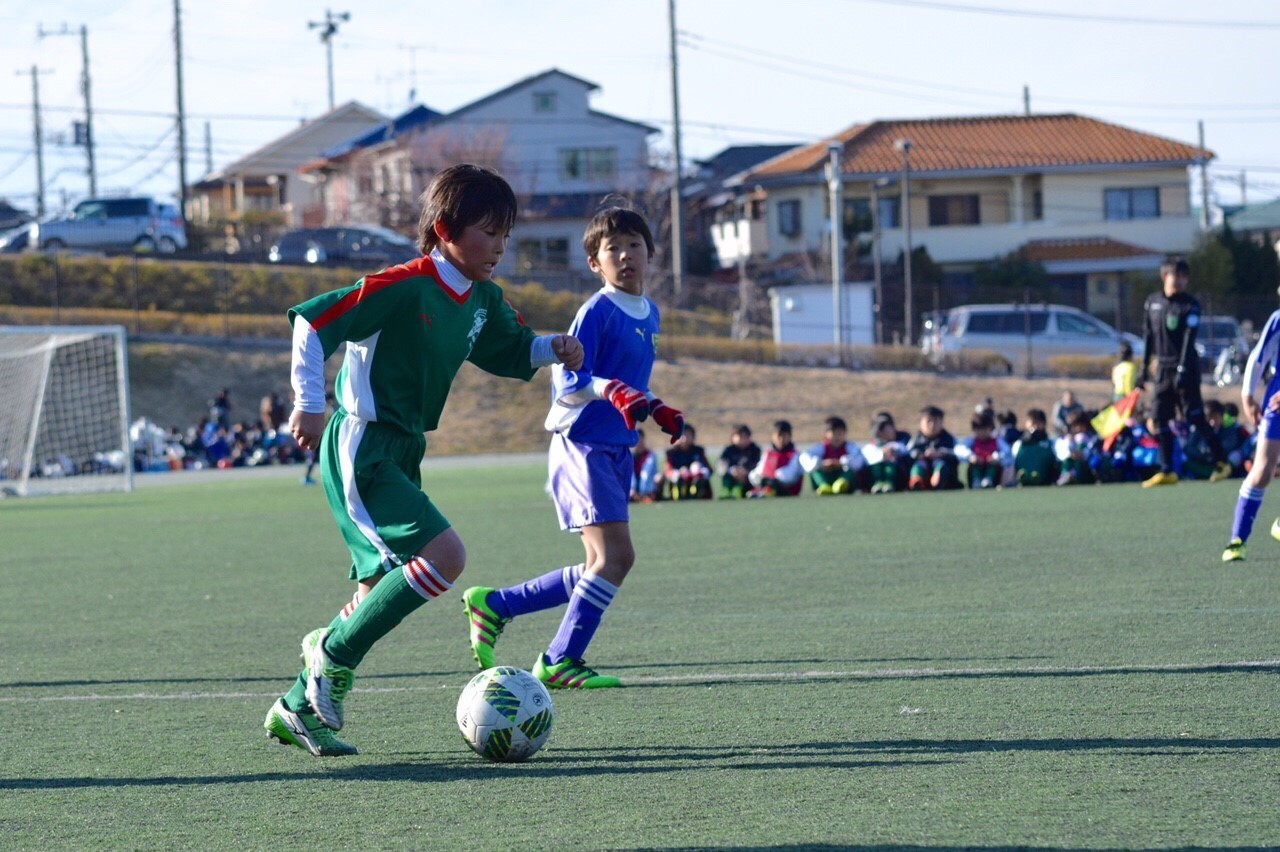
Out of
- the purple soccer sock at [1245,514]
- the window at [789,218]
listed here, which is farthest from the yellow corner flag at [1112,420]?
the window at [789,218]

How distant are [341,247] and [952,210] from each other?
21430 mm

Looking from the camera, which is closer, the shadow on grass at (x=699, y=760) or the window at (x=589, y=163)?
the shadow on grass at (x=699, y=760)

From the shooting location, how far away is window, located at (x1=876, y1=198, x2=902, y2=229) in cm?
5366

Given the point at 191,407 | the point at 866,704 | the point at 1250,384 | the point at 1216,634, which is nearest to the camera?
the point at 866,704

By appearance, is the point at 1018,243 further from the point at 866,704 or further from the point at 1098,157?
the point at 866,704

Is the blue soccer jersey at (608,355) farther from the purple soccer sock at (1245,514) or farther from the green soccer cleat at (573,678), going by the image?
the purple soccer sock at (1245,514)

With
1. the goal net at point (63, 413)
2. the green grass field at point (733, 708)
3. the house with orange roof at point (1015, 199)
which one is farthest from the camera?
the house with orange roof at point (1015, 199)

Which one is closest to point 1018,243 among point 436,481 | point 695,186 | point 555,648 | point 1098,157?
point 1098,157

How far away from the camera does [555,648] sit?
555cm

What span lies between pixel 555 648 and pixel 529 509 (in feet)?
31.9

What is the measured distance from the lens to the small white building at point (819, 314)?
3812 centimetres

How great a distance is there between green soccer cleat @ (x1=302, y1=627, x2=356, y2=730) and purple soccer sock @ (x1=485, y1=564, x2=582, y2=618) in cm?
140

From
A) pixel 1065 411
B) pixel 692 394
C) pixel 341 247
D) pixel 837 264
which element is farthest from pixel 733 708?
pixel 341 247

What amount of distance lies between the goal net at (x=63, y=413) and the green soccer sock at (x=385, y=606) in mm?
17657
